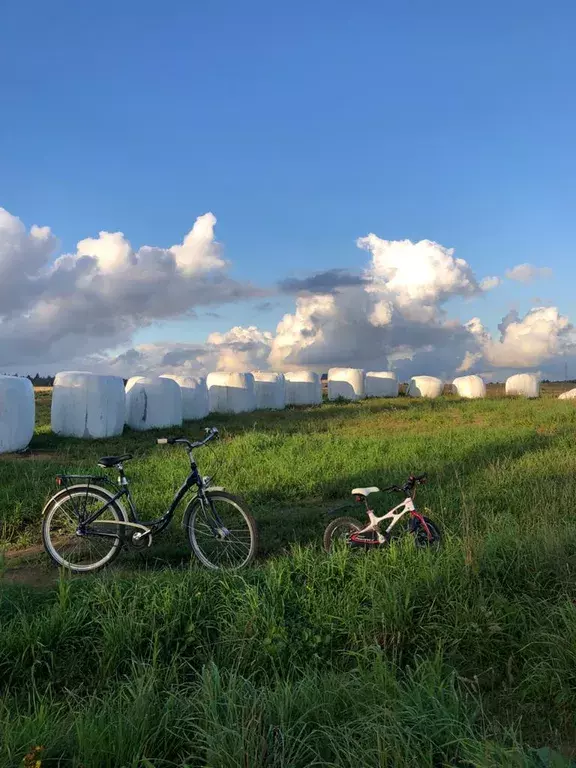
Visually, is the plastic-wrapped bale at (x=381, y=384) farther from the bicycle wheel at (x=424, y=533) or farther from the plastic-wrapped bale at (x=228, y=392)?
the bicycle wheel at (x=424, y=533)

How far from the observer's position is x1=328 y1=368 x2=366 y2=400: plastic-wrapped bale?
88.3 ft

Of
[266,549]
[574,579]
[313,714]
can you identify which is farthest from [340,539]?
[313,714]

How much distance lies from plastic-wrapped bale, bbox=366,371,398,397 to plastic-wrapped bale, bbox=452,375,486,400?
2871 mm

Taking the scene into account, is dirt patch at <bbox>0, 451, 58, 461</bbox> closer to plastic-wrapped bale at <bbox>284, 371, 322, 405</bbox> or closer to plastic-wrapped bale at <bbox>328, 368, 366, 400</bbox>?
plastic-wrapped bale at <bbox>284, 371, 322, 405</bbox>

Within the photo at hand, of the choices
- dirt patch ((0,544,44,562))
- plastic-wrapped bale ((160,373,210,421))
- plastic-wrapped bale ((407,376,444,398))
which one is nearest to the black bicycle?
dirt patch ((0,544,44,562))

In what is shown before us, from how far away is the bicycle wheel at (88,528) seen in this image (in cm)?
536

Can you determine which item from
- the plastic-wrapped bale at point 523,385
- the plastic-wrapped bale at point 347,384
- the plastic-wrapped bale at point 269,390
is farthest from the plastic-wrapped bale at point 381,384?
the plastic-wrapped bale at point 269,390

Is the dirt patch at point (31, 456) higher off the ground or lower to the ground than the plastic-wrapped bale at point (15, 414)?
lower

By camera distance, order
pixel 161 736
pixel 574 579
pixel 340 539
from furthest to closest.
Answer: pixel 340 539 → pixel 574 579 → pixel 161 736

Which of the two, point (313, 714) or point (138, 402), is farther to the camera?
point (138, 402)

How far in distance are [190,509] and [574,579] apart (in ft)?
9.40

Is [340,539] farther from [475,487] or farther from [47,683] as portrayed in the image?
[475,487]

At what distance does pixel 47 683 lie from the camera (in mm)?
3416

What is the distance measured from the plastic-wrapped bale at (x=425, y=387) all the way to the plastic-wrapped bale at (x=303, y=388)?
610 centimetres
